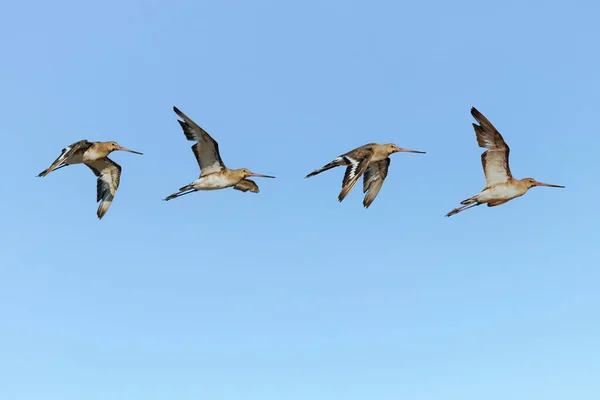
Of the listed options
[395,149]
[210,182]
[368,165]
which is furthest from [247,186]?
[395,149]

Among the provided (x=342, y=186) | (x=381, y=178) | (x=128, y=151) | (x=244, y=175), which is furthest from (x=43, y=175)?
(x=381, y=178)

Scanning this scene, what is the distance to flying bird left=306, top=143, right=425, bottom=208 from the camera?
26919mm

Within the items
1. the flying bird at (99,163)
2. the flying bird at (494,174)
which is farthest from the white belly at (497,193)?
the flying bird at (99,163)

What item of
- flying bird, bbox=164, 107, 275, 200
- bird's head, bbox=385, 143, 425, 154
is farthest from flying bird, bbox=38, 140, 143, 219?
bird's head, bbox=385, 143, 425, 154

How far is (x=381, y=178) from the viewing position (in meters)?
32.2

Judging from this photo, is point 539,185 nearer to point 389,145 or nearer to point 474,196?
point 474,196

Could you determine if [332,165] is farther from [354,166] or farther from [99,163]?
[99,163]

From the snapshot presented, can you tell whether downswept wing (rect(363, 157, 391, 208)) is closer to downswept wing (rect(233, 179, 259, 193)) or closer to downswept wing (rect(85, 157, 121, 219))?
downswept wing (rect(233, 179, 259, 193))

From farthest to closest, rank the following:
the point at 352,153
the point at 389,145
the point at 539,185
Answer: the point at 389,145 < the point at 352,153 < the point at 539,185

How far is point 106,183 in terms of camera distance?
32.6 metres

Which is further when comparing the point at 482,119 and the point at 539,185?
the point at 539,185

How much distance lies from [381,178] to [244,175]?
20.3 ft

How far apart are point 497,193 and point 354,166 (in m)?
5.04

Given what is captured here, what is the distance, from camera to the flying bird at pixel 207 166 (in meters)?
26.8
